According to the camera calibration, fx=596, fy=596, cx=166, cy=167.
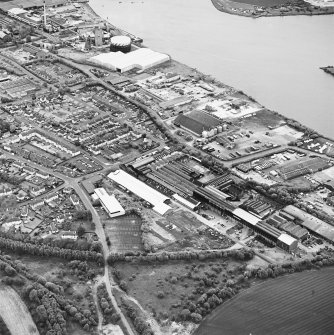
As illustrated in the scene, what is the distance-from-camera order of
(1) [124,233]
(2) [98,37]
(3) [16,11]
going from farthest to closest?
(3) [16,11]
(2) [98,37]
(1) [124,233]

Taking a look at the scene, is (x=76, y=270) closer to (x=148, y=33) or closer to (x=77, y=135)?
(x=77, y=135)

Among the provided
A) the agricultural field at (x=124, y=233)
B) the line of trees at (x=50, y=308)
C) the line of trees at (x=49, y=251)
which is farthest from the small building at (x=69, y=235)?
the line of trees at (x=50, y=308)

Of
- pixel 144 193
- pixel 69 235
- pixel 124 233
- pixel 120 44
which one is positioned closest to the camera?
pixel 69 235

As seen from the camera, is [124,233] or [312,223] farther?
[312,223]

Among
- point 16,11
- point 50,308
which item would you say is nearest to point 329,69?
point 16,11

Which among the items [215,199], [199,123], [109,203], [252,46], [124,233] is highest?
[215,199]

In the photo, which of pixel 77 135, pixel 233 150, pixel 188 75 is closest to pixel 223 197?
pixel 233 150

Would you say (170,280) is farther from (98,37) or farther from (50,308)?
(98,37)

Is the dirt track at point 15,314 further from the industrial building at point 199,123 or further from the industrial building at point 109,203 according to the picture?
the industrial building at point 199,123
